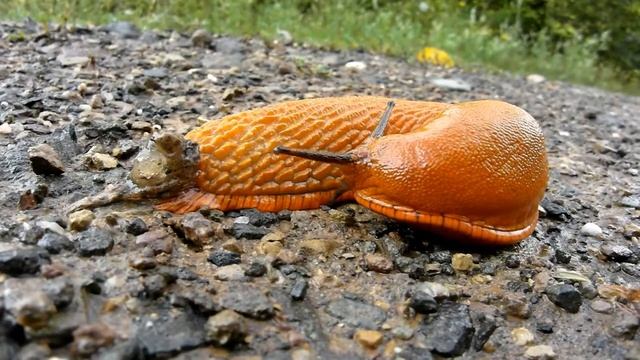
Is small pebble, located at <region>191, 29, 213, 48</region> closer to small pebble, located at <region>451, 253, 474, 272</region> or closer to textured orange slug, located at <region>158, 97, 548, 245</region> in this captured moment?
textured orange slug, located at <region>158, 97, 548, 245</region>

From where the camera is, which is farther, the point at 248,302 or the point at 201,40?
the point at 201,40

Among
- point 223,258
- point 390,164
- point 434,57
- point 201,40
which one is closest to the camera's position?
point 223,258

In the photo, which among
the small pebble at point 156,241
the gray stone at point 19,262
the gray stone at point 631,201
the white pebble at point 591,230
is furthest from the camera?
the gray stone at point 631,201

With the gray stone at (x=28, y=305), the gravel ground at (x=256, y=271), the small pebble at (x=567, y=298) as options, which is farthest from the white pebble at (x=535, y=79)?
the gray stone at (x=28, y=305)

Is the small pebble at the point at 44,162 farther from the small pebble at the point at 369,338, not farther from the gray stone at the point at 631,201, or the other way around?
the gray stone at the point at 631,201

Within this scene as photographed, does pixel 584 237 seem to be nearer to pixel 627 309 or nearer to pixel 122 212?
pixel 627 309

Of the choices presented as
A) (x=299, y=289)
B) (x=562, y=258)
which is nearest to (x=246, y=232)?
(x=299, y=289)

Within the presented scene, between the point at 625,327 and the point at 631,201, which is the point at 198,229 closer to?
the point at 625,327
